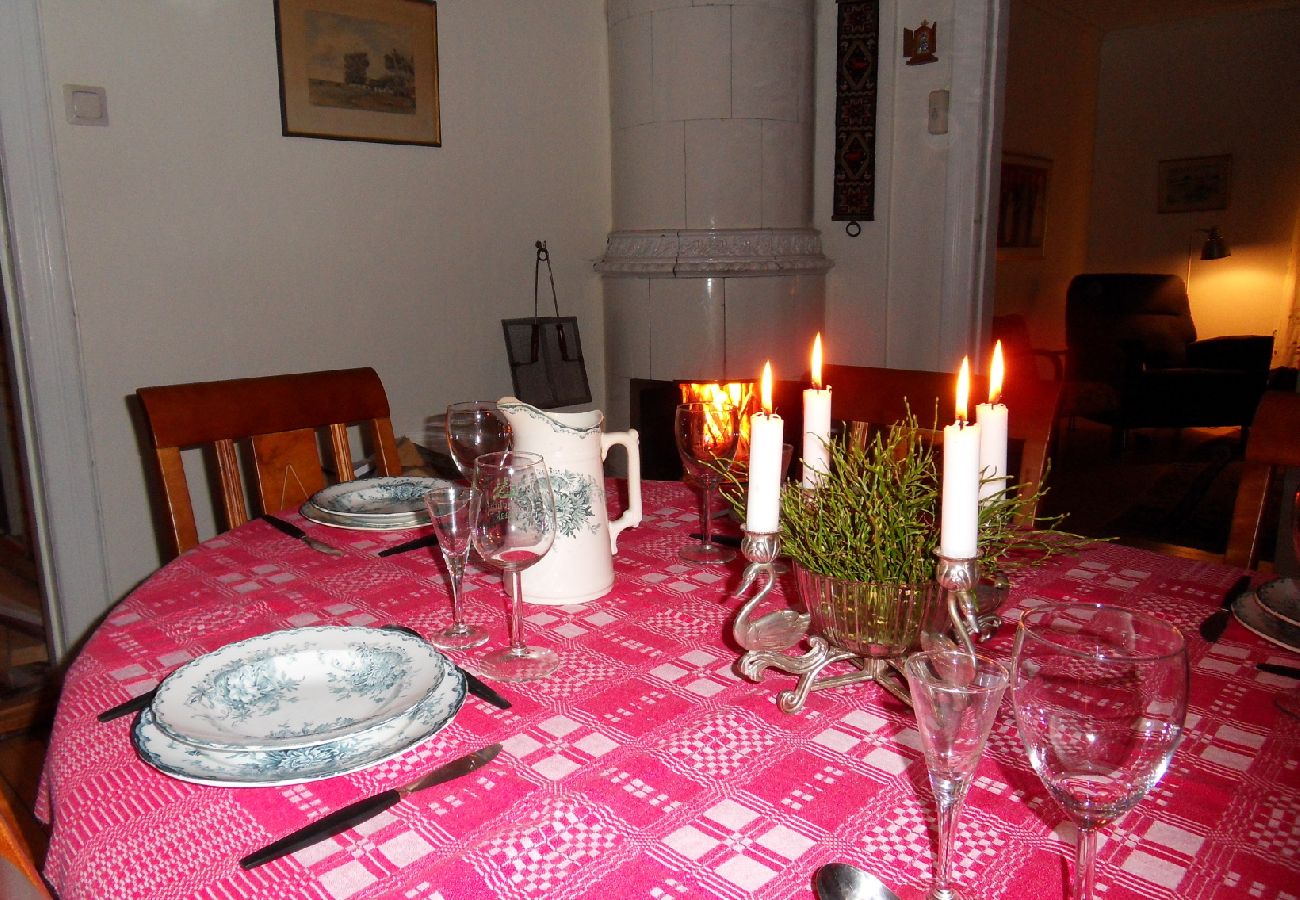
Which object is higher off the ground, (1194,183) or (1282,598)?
(1194,183)

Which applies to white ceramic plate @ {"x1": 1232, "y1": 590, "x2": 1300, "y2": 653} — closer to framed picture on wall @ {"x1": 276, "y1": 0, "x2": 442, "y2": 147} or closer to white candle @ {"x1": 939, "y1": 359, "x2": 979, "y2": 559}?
white candle @ {"x1": 939, "y1": 359, "x2": 979, "y2": 559}

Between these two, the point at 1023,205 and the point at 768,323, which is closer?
the point at 768,323

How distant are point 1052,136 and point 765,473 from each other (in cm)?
596

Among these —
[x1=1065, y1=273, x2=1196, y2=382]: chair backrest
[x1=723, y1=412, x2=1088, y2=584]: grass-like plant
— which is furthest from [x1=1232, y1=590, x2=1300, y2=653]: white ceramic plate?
[x1=1065, y1=273, x2=1196, y2=382]: chair backrest

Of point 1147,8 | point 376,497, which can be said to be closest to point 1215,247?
point 1147,8

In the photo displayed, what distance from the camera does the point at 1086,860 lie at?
530 mm

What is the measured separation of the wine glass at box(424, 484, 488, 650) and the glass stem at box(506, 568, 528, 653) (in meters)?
0.06

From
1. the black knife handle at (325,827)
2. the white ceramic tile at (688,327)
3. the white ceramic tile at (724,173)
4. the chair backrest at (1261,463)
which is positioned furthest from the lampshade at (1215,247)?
the black knife handle at (325,827)

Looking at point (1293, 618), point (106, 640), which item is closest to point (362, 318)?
point (106, 640)

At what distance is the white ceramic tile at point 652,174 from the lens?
9.89ft

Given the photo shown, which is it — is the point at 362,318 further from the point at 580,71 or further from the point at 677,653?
the point at 677,653

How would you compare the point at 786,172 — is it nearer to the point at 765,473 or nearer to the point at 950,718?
the point at 765,473

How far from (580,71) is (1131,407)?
355cm

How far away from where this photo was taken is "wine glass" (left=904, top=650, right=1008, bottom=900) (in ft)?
1.74
